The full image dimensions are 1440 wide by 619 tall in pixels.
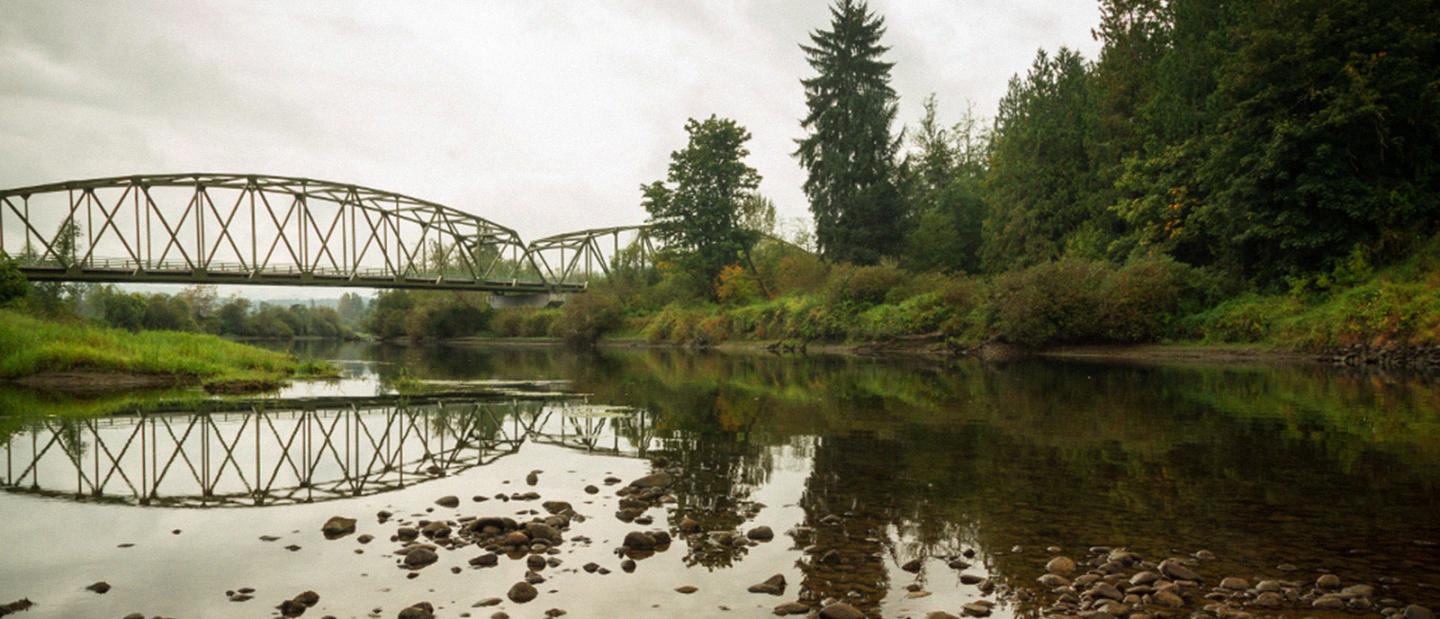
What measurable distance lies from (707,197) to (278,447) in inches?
2202

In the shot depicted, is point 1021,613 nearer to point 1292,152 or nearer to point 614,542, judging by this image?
point 614,542

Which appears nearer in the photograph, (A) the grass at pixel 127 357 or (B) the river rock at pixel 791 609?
(B) the river rock at pixel 791 609

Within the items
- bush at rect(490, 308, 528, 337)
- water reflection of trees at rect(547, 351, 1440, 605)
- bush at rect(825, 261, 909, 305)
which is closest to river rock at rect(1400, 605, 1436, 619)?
water reflection of trees at rect(547, 351, 1440, 605)

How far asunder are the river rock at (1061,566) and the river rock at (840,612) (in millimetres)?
1859

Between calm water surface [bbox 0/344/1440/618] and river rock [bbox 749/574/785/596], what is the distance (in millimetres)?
129

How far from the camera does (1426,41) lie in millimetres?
29203

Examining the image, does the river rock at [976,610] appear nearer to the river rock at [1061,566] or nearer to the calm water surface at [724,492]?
the calm water surface at [724,492]

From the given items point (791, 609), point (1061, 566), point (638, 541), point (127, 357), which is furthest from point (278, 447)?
point (127, 357)

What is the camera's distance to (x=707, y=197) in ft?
223

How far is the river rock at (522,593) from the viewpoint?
6137 millimetres

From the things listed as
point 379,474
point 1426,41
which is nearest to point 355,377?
point 379,474

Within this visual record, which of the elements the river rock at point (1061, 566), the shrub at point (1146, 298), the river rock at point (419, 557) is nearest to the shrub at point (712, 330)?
the shrub at point (1146, 298)

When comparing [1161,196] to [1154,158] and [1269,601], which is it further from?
[1269,601]

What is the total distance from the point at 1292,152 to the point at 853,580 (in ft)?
111
